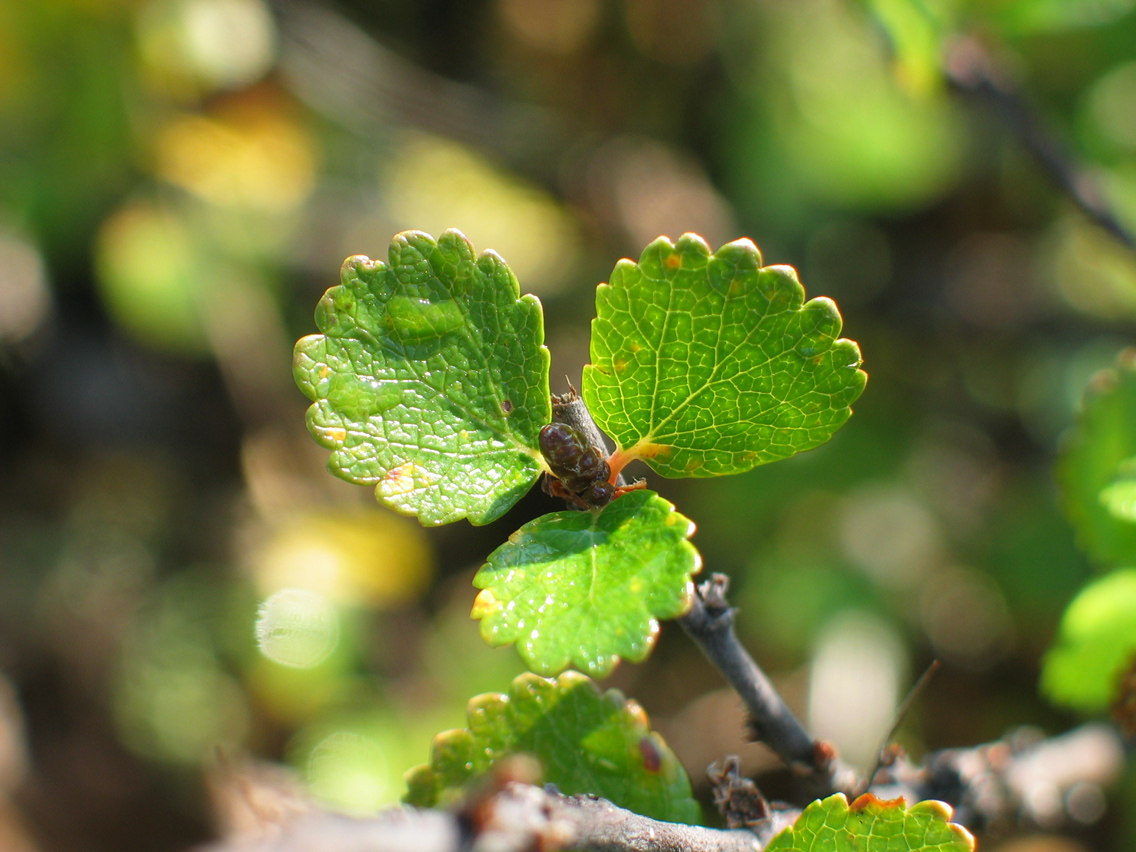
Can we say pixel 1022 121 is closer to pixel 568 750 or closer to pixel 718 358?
pixel 718 358

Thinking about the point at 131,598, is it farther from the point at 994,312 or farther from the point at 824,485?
the point at 994,312

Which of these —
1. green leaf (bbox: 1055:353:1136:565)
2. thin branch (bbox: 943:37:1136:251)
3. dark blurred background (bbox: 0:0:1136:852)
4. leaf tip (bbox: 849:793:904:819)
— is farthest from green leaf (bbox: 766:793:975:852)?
dark blurred background (bbox: 0:0:1136:852)

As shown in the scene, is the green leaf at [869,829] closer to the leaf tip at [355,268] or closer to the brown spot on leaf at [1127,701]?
the brown spot on leaf at [1127,701]

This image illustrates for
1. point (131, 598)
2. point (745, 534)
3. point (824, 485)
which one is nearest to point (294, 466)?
point (131, 598)

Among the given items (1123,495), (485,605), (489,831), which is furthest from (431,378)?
(1123,495)

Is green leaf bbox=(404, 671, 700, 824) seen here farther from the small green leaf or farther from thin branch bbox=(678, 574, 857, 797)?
the small green leaf

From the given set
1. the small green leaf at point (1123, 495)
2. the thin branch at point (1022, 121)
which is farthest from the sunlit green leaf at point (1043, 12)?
the small green leaf at point (1123, 495)
